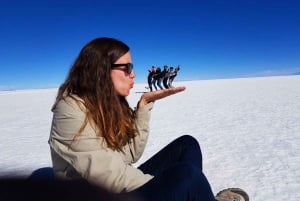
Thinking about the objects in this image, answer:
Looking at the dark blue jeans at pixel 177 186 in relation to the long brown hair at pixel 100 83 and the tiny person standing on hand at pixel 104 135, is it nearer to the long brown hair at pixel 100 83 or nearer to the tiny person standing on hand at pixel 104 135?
the tiny person standing on hand at pixel 104 135

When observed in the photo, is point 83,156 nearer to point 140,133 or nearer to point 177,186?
point 177,186

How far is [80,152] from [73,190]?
655 mm

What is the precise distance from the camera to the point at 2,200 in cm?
63

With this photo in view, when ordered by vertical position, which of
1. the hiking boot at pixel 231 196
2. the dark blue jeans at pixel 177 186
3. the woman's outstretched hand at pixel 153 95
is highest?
the woman's outstretched hand at pixel 153 95

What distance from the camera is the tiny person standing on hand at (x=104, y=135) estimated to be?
1.36 m

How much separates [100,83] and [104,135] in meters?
0.28

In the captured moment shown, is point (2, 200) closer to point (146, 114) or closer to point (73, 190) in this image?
point (73, 190)

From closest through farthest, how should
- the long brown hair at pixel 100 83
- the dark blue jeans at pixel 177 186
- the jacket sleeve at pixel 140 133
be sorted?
the dark blue jeans at pixel 177 186 < the long brown hair at pixel 100 83 < the jacket sleeve at pixel 140 133

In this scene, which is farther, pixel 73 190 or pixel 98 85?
pixel 98 85

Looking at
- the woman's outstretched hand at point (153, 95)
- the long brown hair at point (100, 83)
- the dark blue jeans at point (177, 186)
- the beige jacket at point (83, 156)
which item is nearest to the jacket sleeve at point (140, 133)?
the woman's outstretched hand at point (153, 95)

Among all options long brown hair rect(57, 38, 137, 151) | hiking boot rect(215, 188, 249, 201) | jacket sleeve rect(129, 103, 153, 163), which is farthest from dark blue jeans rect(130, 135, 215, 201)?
hiking boot rect(215, 188, 249, 201)

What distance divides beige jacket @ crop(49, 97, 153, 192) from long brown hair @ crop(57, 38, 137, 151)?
0.32ft

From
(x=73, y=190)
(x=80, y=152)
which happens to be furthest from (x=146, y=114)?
(x=73, y=190)

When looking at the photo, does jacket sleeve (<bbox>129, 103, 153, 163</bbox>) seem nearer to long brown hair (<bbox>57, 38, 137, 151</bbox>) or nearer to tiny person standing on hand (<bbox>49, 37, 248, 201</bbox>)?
tiny person standing on hand (<bbox>49, 37, 248, 201</bbox>)
